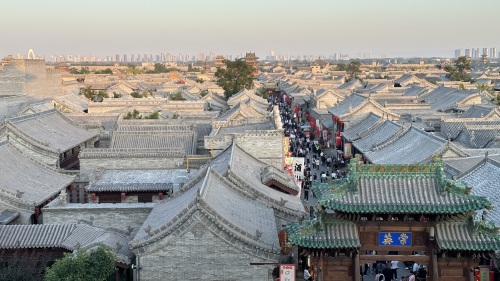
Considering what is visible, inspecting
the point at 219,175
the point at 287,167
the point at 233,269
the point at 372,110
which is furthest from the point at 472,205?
the point at 372,110

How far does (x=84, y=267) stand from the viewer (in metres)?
16.6

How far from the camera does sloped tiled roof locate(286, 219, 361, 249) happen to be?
14.2 metres

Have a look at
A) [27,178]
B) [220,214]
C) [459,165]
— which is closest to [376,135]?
[459,165]

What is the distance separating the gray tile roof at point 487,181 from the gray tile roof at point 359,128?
64.1 ft

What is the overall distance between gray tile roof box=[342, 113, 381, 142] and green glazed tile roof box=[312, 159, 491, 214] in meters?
27.9

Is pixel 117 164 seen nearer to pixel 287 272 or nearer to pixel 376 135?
pixel 287 272

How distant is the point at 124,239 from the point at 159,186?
21.3 feet

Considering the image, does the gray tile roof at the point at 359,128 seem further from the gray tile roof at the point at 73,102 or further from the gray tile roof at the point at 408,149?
the gray tile roof at the point at 73,102

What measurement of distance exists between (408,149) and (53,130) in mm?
21309

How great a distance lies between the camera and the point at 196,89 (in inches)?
3381

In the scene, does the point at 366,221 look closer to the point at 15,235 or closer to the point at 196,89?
the point at 15,235

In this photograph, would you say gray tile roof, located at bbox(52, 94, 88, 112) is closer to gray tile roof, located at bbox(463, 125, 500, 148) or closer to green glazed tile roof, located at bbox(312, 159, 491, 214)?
gray tile roof, located at bbox(463, 125, 500, 148)

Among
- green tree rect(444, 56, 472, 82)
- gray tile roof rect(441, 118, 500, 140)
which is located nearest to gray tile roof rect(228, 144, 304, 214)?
gray tile roof rect(441, 118, 500, 140)

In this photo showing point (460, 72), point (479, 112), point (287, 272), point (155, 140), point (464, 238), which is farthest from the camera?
point (460, 72)
